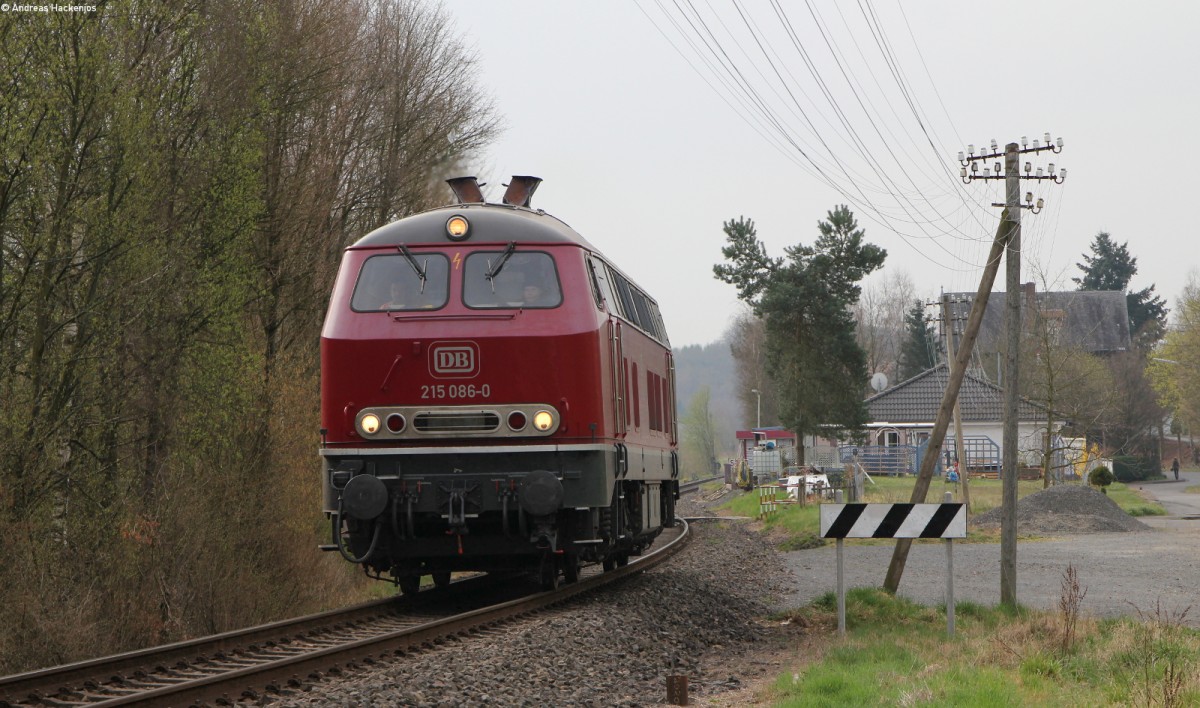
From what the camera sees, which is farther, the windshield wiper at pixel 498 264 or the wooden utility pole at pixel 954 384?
the wooden utility pole at pixel 954 384

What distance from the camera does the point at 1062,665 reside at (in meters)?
9.67

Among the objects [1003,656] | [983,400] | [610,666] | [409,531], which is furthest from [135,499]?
[983,400]

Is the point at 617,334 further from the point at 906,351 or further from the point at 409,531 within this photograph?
the point at 906,351

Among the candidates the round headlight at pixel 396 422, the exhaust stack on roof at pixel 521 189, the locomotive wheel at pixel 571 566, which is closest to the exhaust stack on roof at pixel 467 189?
the exhaust stack on roof at pixel 521 189

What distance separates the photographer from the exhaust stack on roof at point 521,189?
47.3ft

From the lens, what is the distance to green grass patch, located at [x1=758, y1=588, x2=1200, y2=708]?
793cm

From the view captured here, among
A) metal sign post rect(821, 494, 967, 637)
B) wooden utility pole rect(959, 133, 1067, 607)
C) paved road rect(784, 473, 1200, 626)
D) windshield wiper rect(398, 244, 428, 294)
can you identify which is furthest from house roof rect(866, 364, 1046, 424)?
windshield wiper rect(398, 244, 428, 294)

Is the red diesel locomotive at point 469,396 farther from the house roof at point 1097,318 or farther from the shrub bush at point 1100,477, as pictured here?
the house roof at point 1097,318

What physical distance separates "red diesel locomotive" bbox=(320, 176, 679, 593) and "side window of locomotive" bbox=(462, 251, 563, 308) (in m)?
0.01

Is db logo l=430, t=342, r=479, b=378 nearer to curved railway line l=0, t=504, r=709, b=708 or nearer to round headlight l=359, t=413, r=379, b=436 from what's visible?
round headlight l=359, t=413, r=379, b=436

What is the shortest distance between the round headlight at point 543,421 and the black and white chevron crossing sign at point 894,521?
2.61 metres

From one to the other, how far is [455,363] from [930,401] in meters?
57.0

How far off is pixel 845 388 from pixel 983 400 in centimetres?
2048

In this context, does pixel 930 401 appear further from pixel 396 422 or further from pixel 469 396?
pixel 396 422
